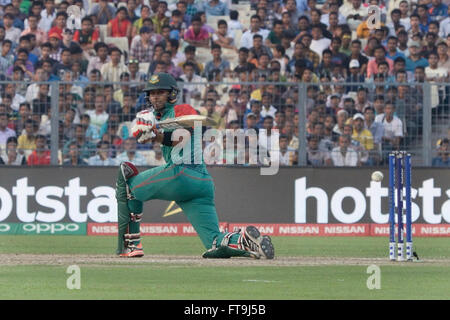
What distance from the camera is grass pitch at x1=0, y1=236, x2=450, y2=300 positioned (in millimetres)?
8703

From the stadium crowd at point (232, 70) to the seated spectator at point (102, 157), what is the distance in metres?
0.02

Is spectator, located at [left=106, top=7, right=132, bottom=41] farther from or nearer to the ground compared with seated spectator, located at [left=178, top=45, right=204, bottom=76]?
farther from the ground

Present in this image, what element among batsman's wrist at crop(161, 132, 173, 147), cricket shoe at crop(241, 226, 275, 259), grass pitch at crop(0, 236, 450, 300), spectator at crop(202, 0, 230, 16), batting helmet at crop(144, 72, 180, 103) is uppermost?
spectator at crop(202, 0, 230, 16)

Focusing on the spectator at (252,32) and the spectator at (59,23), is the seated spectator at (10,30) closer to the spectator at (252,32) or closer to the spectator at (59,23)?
the spectator at (59,23)

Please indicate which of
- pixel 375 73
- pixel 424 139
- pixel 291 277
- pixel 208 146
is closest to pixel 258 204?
pixel 208 146

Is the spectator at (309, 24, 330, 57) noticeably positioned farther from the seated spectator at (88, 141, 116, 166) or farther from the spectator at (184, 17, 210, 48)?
the seated spectator at (88, 141, 116, 166)

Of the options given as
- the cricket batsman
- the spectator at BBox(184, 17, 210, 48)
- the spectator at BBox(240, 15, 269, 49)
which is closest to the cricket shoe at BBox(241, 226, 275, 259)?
the cricket batsman

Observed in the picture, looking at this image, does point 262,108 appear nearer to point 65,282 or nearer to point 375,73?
point 375,73

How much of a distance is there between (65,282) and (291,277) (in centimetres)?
230

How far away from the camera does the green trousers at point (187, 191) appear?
1143 centimetres

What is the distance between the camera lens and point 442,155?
18641 mm

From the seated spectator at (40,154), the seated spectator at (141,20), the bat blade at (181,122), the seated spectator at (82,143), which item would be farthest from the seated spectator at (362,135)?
the bat blade at (181,122)

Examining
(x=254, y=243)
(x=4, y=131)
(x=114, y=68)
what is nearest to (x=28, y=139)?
(x=4, y=131)

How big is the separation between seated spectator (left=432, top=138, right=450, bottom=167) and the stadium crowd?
0.06ft
